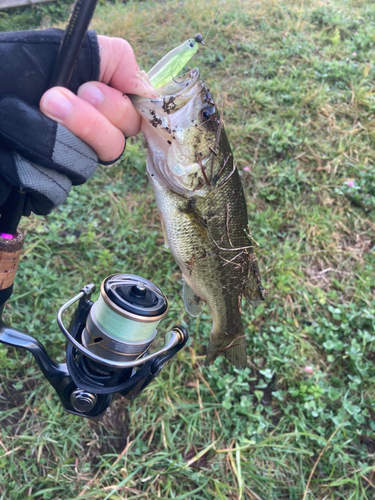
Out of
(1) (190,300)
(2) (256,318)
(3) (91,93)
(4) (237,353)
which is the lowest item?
(2) (256,318)

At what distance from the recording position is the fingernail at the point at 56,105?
44.8 inches

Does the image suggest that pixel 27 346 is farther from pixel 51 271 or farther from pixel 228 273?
pixel 51 271

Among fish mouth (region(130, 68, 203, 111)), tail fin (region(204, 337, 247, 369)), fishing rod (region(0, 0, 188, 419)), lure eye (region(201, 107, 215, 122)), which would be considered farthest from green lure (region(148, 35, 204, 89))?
tail fin (region(204, 337, 247, 369))

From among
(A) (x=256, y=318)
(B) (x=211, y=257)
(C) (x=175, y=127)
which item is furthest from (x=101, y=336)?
(A) (x=256, y=318)

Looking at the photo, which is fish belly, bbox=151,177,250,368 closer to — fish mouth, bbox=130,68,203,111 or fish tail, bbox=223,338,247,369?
fish tail, bbox=223,338,247,369

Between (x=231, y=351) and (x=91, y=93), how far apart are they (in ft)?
5.19

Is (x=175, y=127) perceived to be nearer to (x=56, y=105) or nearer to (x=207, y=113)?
(x=207, y=113)

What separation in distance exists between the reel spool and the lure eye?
83 cm

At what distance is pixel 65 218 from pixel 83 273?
573 millimetres

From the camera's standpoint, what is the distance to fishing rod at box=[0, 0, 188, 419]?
47.4 inches

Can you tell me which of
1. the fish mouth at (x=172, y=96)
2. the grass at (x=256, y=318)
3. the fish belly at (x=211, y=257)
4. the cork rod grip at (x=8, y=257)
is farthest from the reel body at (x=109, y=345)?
the grass at (x=256, y=318)

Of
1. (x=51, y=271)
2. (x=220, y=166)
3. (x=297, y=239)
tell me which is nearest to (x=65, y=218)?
(x=51, y=271)

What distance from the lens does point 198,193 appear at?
160 centimetres

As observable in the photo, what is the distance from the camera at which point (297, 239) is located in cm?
301
